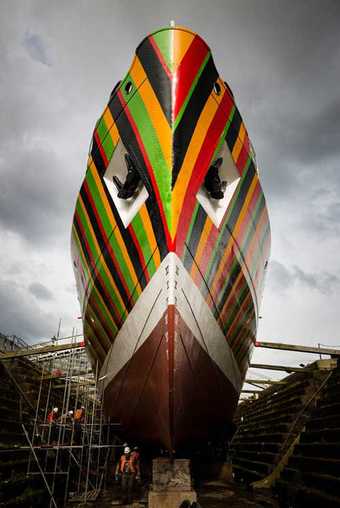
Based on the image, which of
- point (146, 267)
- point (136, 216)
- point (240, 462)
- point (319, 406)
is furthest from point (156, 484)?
point (240, 462)

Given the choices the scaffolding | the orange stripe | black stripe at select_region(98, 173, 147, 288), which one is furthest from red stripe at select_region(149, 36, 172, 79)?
the scaffolding

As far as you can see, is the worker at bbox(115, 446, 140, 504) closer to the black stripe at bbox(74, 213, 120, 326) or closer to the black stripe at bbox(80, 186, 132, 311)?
the black stripe at bbox(74, 213, 120, 326)

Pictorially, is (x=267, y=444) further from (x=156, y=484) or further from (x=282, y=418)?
(x=156, y=484)

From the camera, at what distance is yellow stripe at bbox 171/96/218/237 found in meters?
4.19

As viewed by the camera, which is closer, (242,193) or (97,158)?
(242,193)

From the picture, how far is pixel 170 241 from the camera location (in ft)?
13.5

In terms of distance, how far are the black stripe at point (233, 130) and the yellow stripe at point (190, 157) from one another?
41 cm

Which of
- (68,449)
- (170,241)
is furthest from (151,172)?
(68,449)

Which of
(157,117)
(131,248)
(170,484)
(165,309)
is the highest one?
(157,117)

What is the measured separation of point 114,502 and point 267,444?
4.89 m

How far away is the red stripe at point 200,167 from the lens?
419cm

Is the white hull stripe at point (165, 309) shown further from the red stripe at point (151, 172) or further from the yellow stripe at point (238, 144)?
the yellow stripe at point (238, 144)

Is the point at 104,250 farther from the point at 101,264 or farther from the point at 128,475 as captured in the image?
the point at 128,475

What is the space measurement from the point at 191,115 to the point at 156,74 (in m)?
0.76
